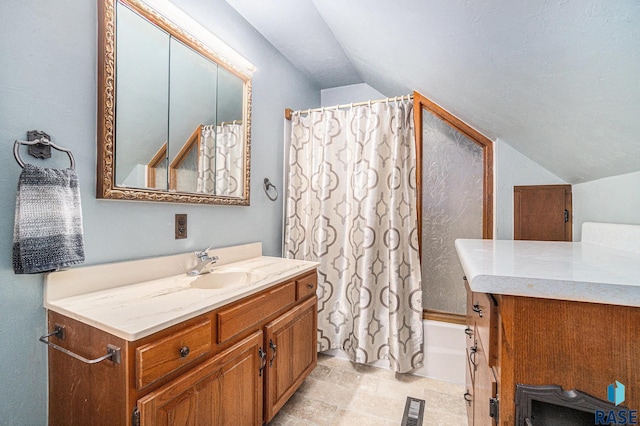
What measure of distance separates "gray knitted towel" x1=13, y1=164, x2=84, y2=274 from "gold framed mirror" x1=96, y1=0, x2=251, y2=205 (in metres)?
0.15

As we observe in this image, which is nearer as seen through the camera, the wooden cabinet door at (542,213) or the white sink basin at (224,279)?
the white sink basin at (224,279)

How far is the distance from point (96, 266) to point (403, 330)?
1.79 m

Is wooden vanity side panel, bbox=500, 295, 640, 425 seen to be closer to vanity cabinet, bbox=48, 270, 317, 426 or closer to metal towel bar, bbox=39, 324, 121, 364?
vanity cabinet, bbox=48, 270, 317, 426

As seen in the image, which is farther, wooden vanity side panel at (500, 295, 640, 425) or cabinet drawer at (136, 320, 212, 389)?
cabinet drawer at (136, 320, 212, 389)

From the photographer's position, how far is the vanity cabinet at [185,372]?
0.79 meters

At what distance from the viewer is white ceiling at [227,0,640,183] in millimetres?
677

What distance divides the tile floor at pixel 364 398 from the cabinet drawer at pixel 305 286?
0.65 m

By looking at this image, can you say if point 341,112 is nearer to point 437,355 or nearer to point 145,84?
point 145,84

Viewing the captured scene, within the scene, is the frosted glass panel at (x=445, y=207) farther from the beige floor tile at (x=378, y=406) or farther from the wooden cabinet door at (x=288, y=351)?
the wooden cabinet door at (x=288, y=351)

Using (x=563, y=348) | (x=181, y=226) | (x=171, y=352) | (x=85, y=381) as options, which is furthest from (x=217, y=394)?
(x=563, y=348)

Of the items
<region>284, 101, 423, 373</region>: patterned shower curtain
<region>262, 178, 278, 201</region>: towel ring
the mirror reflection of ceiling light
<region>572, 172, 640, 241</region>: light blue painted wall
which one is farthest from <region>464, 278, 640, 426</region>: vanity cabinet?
the mirror reflection of ceiling light

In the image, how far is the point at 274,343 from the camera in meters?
1.34

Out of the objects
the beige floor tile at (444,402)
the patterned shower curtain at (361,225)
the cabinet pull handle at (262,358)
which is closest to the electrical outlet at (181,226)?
the cabinet pull handle at (262,358)

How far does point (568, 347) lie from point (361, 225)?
4.69 ft
